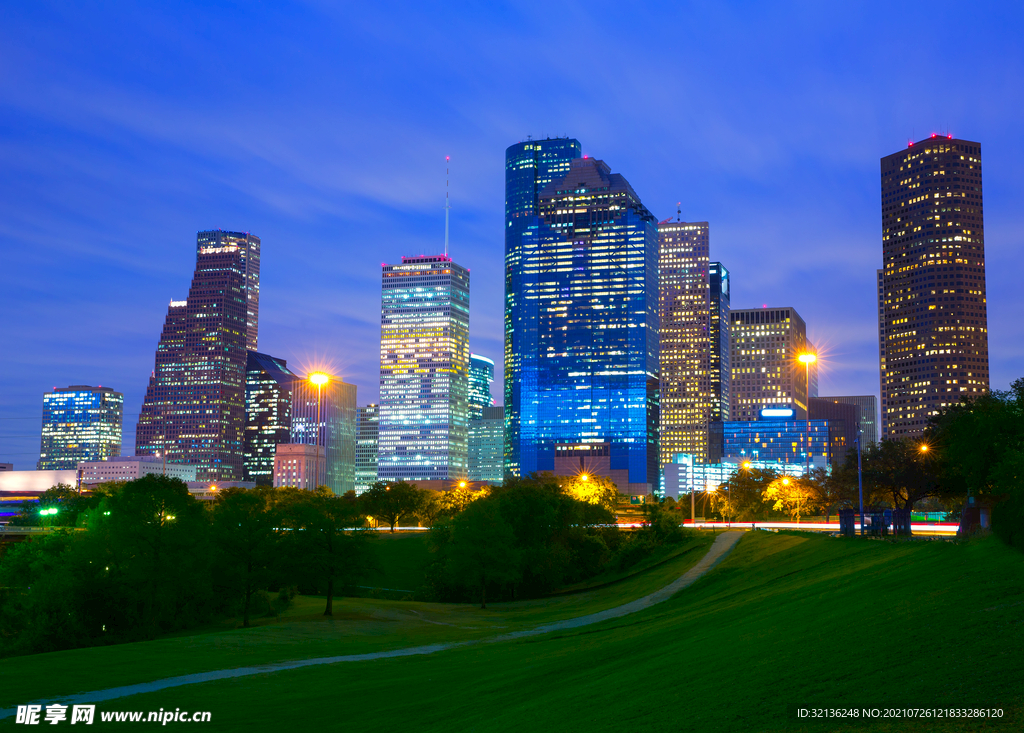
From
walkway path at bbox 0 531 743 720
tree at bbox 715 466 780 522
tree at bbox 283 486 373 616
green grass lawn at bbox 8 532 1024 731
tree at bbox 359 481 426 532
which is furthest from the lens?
tree at bbox 359 481 426 532

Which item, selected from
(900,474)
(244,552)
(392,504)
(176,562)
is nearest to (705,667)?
(176,562)

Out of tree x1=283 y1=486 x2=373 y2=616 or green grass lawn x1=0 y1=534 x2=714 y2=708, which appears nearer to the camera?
green grass lawn x1=0 y1=534 x2=714 y2=708

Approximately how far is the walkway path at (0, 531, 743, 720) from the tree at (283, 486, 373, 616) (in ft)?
68.0

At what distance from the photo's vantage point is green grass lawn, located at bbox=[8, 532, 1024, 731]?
18547 millimetres

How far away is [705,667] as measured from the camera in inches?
920

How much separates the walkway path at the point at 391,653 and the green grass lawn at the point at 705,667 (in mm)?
1425

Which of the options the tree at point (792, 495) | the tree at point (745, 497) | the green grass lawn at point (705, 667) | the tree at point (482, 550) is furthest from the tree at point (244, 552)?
the tree at point (745, 497)

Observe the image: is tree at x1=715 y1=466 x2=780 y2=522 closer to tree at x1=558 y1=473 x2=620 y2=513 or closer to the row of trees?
tree at x1=558 y1=473 x2=620 y2=513

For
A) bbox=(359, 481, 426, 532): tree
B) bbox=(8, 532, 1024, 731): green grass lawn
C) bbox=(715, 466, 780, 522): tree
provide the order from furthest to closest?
bbox=(359, 481, 426, 532): tree < bbox=(715, 466, 780, 522): tree < bbox=(8, 532, 1024, 731): green grass lawn

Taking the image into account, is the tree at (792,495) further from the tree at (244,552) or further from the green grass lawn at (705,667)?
the tree at (244,552)

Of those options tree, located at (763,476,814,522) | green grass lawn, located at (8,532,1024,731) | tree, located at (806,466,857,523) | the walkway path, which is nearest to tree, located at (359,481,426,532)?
tree, located at (763,476,814,522)

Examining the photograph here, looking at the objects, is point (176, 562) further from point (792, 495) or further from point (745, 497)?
point (745, 497)

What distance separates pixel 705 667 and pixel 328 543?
55.1 m

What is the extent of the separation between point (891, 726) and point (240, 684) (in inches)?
1042
